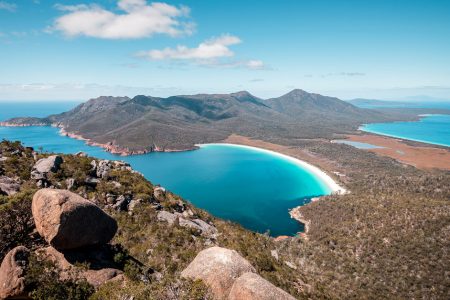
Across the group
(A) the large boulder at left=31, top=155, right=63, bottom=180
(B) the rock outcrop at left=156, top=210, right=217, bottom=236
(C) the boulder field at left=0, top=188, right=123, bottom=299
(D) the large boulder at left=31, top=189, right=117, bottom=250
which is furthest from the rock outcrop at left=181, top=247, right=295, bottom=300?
(A) the large boulder at left=31, top=155, right=63, bottom=180

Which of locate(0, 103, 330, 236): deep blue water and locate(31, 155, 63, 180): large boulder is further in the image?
locate(0, 103, 330, 236): deep blue water

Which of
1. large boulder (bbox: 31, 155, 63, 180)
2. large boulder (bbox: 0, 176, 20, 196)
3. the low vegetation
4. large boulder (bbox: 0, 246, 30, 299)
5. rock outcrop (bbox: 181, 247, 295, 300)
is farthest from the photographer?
large boulder (bbox: 31, 155, 63, 180)

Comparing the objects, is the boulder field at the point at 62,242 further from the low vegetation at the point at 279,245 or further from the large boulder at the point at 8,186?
the large boulder at the point at 8,186

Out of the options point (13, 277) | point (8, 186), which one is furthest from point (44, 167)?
point (13, 277)

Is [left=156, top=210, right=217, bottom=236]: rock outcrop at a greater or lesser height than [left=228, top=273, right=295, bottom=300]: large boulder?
lesser

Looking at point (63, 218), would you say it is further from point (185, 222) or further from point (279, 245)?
point (279, 245)

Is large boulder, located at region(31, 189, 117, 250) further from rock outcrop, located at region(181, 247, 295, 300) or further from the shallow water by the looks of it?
the shallow water
